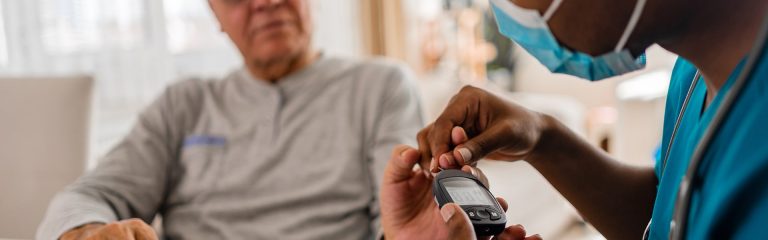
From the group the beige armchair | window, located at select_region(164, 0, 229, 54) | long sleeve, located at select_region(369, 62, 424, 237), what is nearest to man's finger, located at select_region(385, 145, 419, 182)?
long sleeve, located at select_region(369, 62, 424, 237)

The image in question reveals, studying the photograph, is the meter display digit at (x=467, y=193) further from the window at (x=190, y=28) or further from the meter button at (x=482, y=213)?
the window at (x=190, y=28)

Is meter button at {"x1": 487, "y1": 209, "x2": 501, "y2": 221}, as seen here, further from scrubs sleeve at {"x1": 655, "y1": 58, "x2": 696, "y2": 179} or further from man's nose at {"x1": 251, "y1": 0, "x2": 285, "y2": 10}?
man's nose at {"x1": 251, "y1": 0, "x2": 285, "y2": 10}

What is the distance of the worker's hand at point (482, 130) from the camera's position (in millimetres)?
800

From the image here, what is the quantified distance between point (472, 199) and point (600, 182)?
230 mm

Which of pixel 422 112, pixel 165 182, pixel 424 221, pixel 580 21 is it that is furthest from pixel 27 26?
pixel 580 21

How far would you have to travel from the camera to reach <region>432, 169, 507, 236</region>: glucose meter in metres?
0.68

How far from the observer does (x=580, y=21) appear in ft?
1.97

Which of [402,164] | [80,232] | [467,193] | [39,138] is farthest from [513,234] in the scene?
[39,138]

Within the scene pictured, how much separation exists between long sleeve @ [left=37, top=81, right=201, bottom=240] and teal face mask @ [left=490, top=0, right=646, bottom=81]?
0.76 meters

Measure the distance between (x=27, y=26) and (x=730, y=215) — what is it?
202cm

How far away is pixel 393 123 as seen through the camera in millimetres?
1313

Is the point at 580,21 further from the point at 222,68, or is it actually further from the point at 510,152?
the point at 222,68

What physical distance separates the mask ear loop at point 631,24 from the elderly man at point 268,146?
71cm

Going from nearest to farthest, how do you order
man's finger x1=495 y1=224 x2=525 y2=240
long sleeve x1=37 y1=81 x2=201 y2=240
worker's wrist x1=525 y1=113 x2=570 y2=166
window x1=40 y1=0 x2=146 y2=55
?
man's finger x1=495 y1=224 x2=525 y2=240
worker's wrist x1=525 y1=113 x2=570 y2=166
long sleeve x1=37 y1=81 x2=201 y2=240
window x1=40 y1=0 x2=146 y2=55
